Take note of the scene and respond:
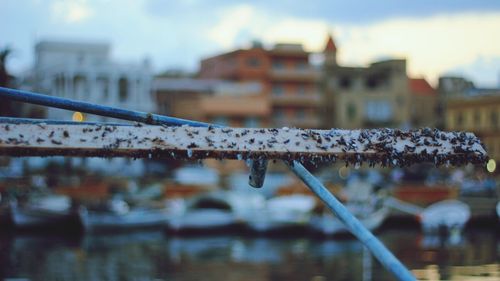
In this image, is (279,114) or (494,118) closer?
(494,118)

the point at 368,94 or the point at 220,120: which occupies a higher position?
the point at 368,94

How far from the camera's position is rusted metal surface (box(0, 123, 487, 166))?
4.80 m

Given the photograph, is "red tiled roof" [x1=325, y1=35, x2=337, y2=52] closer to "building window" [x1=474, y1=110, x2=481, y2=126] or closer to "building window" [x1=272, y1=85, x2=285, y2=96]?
"building window" [x1=272, y1=85, x2=285, y2=96]

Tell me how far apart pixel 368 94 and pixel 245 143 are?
75.5 meters

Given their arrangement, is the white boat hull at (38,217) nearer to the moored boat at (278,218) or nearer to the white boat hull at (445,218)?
the moored boat at (278,218)

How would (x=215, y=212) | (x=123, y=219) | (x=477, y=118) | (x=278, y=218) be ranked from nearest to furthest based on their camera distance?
1. (x=278, y=218)
2. (x=123, y=219)
3. (x=215, y=212)
4. (x=477, y=118)

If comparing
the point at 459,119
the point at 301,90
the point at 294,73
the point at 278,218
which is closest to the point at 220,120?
the point at 294,73

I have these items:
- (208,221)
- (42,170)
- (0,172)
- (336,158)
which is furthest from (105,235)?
(336,158)

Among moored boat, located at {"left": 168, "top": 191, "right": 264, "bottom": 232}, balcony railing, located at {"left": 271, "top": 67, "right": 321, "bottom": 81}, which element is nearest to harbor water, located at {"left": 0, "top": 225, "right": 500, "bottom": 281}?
moored boat, located at {"left": 168, "top": 191, "right": 264, "bottom": 232}

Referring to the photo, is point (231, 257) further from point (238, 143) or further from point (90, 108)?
point (238, 143)

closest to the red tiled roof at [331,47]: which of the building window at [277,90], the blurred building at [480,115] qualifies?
the blurred building at [480,115]

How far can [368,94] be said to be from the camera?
79750 millimetres

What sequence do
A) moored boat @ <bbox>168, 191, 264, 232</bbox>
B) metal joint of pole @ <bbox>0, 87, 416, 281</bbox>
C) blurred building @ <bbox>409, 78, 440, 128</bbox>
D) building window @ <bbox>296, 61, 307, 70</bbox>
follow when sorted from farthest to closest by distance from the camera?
blurred building @ <bbox>409, 78, 440, 128</bbox> < building window @ <bbox>296, 61, 307, 70</bbox> < moored boat @ <bbox>168, 191, 264, 232</bbox> < metal joint of pole @ <bbox>0, 87, 416, 281</bbox>

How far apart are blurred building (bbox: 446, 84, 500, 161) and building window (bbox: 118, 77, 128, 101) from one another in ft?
88.1
